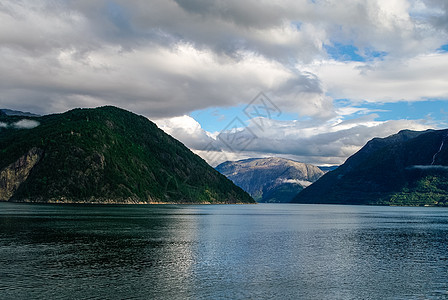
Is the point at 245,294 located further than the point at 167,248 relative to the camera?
No

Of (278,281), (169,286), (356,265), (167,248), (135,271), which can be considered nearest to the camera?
(169,286)

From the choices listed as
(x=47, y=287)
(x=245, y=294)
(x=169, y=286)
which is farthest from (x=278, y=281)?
(x=47, y=287)

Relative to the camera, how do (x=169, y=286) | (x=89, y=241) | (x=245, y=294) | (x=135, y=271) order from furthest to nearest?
(x=89, y=241) → (x=135, y=271) → (x=169, y=286) → (x=245, y=294)

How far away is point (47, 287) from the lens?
53.6 metres

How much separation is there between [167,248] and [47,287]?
1652 inches

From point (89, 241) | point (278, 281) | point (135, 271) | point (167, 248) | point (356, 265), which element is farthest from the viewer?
point (89, 241)

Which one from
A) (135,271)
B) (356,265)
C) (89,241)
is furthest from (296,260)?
(89,241)

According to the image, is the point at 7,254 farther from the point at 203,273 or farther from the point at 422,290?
the point at 422,290

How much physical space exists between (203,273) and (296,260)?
75.9 feet

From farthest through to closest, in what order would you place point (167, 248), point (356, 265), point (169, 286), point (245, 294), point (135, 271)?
point (167, 248) < point (356, 265) < point (135, 271) < point (169, 286) < point (245, 294)

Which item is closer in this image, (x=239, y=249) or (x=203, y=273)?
(x=203, y=273)

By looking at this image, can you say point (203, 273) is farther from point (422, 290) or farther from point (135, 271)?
point (422, 290)

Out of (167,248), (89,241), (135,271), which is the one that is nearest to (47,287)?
(135,271)

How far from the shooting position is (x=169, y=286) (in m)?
56.4
